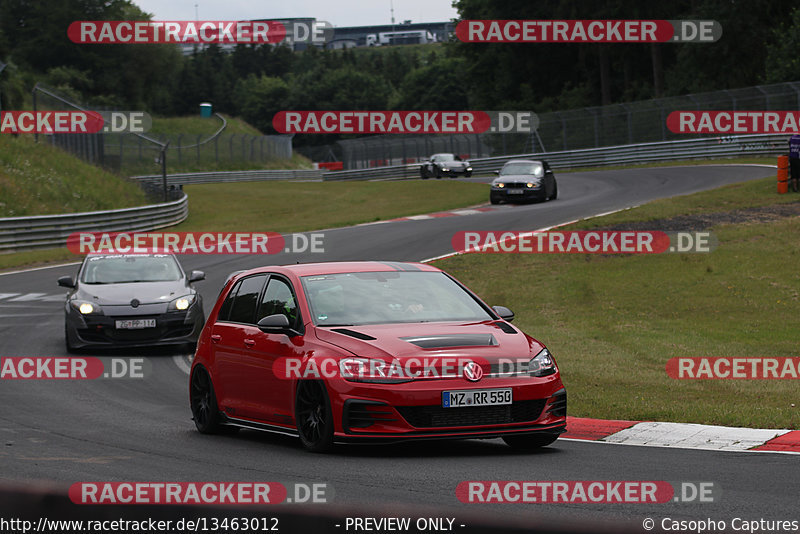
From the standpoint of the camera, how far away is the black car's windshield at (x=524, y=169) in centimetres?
3998

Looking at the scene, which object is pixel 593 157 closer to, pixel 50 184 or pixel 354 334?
pixel 50 184

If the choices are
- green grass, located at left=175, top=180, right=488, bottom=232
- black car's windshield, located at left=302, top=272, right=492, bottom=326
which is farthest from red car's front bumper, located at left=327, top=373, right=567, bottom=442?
green grass, located at left=175, top=180, right=488, bottom=232

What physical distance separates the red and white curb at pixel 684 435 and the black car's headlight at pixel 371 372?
2.13 m

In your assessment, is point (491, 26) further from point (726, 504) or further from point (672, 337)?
point (726, 504)

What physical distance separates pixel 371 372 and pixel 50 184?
36040 mm

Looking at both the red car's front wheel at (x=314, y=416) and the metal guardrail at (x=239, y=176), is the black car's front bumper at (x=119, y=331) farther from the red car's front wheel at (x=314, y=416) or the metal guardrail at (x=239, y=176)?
the metal guardrail at (x=239, y=176)

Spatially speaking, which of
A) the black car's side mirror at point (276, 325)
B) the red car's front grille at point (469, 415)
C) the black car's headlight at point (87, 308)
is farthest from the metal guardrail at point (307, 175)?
the red car's front grille at point (469, 415)

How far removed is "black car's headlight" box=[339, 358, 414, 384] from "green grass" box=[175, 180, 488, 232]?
29.3m

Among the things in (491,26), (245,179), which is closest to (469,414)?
(245,179)

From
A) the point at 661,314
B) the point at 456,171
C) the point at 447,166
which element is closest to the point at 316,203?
the point at 447,166

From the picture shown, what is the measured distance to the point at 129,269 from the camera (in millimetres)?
17688

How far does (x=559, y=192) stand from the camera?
43562 mm

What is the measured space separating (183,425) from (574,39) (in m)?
71.8

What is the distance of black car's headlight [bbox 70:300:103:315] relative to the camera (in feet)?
53.6
